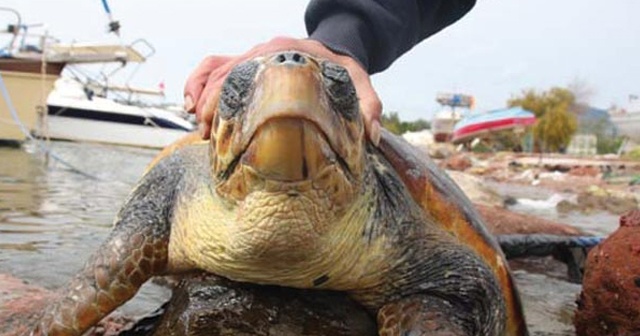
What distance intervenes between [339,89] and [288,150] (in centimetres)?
24

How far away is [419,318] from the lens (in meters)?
1.60

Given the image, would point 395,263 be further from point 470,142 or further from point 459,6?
point 470,142

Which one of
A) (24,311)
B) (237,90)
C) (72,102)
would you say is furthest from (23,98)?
(237,90)

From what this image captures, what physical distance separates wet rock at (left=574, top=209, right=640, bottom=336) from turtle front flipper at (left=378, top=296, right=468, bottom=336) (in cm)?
80

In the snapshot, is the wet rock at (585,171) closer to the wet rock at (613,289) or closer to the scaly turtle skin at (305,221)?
the wet rock at (613,289)

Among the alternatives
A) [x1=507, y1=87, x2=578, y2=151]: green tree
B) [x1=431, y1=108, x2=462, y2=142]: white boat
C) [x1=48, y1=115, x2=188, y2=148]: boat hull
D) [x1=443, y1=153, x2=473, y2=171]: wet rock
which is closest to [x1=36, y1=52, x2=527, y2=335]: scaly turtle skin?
[x1=443, y1=153, x2=473, y2=171]: wet rock

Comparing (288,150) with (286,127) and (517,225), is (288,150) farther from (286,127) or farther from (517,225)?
(517,225)

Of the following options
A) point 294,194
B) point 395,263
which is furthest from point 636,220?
point 294,194

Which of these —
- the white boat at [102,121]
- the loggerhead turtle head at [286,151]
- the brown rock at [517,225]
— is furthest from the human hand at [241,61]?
the white boat at [102,121]

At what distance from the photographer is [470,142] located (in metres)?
35.7

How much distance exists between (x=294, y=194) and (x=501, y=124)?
3189 cm

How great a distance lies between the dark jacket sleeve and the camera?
2.44 meters

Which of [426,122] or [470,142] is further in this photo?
[426,122]

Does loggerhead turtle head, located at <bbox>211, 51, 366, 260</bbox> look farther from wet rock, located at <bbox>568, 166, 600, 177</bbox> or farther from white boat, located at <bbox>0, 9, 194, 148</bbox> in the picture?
wet rock, located at <bbox>568, 166, 600, 177</bbox>
